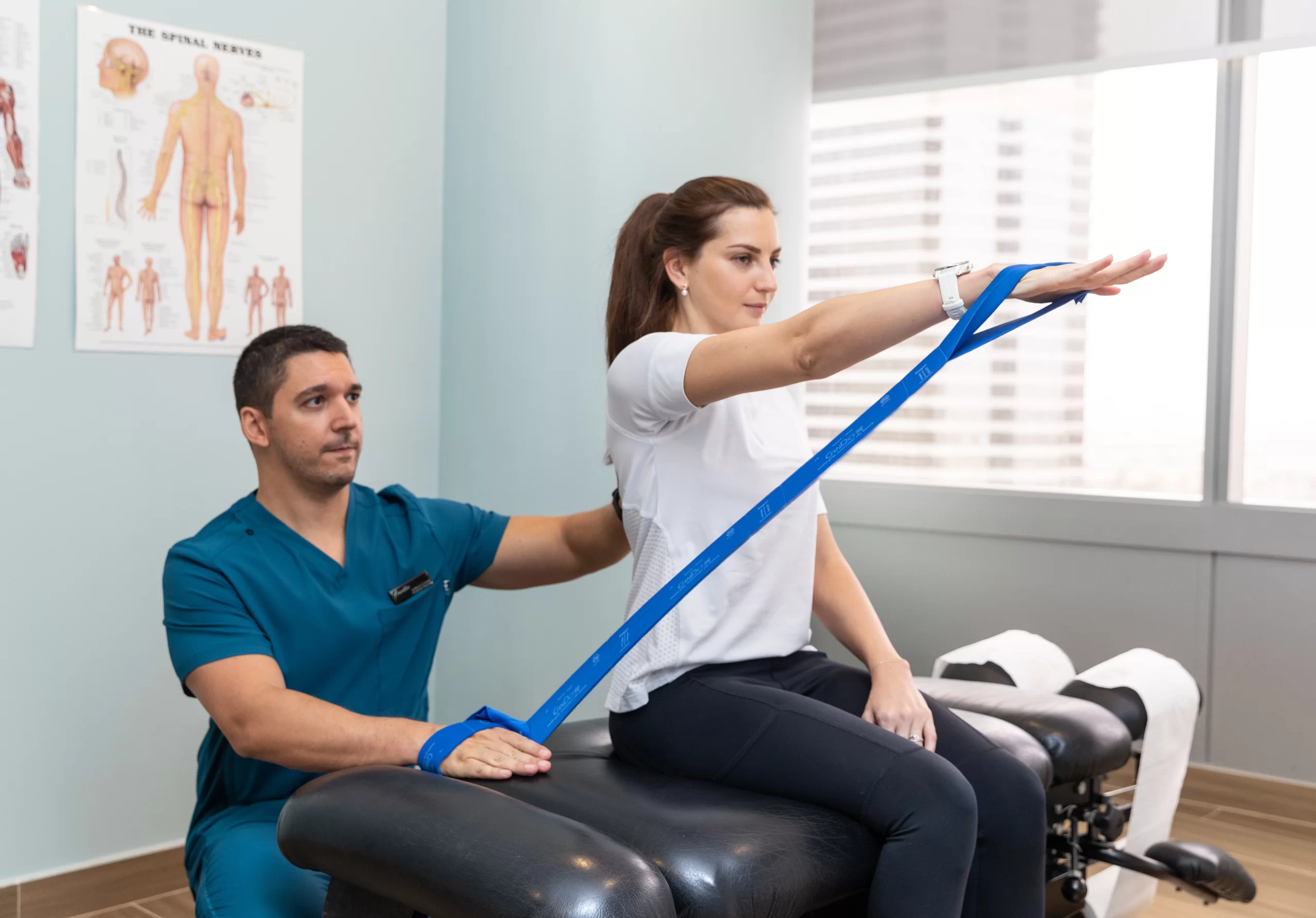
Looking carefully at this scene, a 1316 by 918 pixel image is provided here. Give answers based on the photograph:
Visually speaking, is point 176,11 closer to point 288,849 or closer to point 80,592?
point 80,592

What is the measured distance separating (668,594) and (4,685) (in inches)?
63.1

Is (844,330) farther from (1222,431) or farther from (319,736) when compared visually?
(1222,431)

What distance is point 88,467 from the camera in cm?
246

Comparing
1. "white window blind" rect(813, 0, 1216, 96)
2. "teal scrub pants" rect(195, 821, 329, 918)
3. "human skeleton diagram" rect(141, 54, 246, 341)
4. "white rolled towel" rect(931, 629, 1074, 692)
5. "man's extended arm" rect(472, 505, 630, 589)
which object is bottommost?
"teal scrub pants" rect(195, 821, 329, 918)

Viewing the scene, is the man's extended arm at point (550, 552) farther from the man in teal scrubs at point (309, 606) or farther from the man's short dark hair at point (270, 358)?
the man's short dark hair at point (270, 358)

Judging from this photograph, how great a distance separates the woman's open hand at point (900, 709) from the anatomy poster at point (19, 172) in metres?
1.78

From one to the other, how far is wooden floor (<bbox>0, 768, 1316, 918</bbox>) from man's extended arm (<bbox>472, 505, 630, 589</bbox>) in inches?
37.5

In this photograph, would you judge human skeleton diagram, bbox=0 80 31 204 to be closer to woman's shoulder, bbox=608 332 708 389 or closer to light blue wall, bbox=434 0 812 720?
light blue wall, bbox=434 0 812 720

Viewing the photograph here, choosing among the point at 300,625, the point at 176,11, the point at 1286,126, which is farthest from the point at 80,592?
the point at 1286,126

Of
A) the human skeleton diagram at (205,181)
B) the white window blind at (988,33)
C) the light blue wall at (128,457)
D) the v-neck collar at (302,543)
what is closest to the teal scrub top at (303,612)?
the v-neck collar at (302,543)

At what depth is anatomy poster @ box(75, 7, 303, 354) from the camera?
2439mm

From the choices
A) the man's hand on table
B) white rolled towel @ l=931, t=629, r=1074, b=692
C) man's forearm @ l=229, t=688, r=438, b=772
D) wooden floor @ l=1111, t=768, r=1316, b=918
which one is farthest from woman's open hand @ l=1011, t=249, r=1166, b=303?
wooden floor @ l=1111, t=768, r=1316, b=918

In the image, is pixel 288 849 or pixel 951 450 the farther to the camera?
pixel 951 450

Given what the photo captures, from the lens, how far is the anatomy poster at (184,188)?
2.44m
